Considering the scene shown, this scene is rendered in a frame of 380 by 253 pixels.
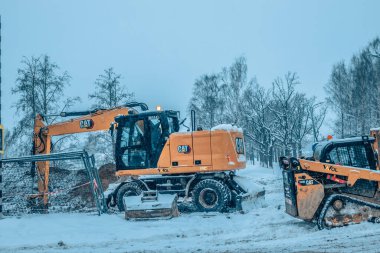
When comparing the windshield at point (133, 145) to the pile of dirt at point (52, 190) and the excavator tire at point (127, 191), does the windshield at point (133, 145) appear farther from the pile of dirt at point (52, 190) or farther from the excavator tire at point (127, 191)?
the pile of dirt at point (52, 190)

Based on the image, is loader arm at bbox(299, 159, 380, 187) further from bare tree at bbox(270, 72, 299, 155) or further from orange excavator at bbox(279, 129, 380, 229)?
bare tree at bbox(270, 72, 299, 155)

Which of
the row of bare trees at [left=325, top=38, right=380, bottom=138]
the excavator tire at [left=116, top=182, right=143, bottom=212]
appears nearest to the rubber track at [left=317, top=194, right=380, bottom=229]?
the excavator tire at [left=116, top=182, right=143, bottom=212]

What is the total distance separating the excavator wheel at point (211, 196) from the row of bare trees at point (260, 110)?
15.2 meters

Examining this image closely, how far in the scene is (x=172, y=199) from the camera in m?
12.6

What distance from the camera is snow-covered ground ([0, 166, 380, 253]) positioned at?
8172mm

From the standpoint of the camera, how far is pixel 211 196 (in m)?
13.4

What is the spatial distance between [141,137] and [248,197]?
3.71m

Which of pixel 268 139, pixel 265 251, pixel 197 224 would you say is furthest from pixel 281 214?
pixel 268 139

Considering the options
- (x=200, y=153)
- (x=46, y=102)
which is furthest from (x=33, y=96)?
(x=200, y=153)

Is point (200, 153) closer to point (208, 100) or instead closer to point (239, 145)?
point (239, 145)

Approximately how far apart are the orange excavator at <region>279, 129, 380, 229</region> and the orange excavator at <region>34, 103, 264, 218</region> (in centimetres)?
351

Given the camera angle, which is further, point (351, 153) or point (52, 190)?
point (52, 190)

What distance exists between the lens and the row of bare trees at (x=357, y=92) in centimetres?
3919

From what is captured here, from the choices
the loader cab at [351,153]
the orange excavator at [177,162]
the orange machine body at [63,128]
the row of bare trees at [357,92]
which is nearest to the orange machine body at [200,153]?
the orange excavator at [177,162]
